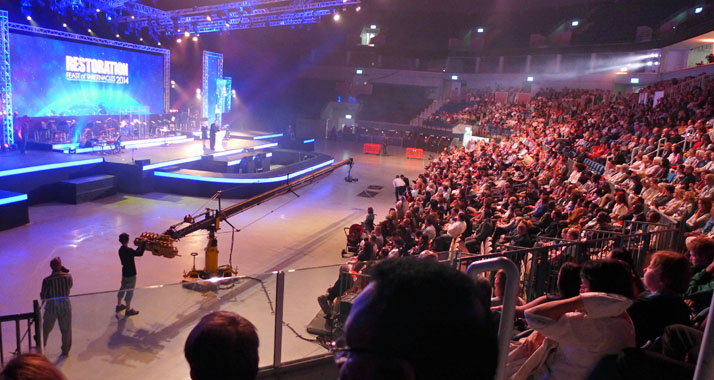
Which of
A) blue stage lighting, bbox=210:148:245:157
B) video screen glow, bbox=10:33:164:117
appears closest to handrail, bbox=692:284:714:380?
blue stage lighting, bbox=210:148:245:157

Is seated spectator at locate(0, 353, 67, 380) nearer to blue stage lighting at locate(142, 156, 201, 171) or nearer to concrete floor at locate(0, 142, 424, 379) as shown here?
concrete floor at locate(0, 142, 424, 379)

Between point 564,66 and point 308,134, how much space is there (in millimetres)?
17408

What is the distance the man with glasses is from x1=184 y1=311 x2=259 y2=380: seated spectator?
0.55 m

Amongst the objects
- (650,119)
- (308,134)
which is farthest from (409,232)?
(308,134)

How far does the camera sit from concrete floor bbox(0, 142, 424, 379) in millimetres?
4324

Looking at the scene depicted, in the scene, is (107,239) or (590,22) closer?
(107,239)

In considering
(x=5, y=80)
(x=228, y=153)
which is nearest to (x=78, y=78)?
(x=5, y=80)

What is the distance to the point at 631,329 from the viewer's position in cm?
229

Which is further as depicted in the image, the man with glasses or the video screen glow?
the video screen glow

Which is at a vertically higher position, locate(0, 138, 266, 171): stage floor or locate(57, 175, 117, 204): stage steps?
locate(0, 138, 266, 171): stage floor

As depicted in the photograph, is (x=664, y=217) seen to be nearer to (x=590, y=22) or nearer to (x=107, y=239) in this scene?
(x=107, y=239)

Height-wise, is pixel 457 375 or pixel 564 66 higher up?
pixel 564 66

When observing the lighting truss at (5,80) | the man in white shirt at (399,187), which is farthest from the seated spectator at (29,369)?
the lighting truss at (5,80)

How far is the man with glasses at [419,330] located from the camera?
36.0 inches
